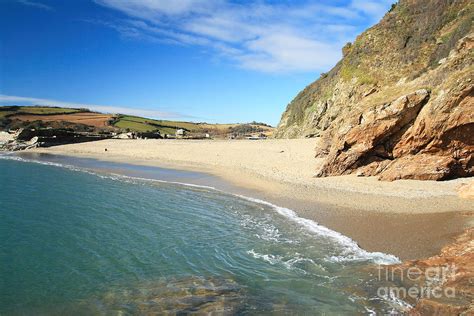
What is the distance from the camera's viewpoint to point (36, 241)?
470 inches

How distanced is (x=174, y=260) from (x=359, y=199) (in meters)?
10.1

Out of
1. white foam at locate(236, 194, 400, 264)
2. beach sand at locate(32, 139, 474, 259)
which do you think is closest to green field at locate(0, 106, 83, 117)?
beach sand at locate(32, 139, 474, 259)

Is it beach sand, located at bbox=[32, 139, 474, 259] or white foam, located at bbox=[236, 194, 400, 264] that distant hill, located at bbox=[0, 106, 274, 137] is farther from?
white foam, located at bbox=[236, 194, 400, 264]

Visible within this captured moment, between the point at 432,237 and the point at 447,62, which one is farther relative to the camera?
the point at 447,62

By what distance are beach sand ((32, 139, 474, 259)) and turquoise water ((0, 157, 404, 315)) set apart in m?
1.19

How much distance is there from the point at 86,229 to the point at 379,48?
3489 cm

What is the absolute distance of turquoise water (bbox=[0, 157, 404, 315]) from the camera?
799 centimetres

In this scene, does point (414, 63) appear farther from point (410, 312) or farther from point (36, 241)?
point (36, 241)

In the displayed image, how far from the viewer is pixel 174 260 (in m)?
10.6

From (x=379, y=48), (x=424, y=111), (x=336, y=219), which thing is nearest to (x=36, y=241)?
(x=336, y=219)

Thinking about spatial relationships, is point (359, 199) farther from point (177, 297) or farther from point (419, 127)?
point (177, 297)

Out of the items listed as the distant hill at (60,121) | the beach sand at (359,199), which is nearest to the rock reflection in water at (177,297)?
the beach sand at (359,199)

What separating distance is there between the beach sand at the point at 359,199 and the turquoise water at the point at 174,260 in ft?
3.90

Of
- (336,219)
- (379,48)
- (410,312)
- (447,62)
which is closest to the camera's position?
(410,312)
